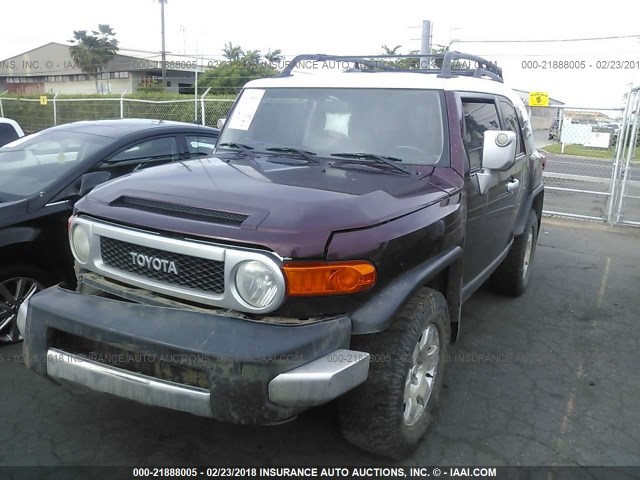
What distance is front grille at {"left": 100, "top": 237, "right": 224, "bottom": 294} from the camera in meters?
2.37

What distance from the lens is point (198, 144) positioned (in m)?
5.47

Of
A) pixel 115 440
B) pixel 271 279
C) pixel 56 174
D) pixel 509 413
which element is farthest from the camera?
pixel 56 174

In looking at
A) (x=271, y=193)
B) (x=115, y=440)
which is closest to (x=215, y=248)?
(x=271, y=193)

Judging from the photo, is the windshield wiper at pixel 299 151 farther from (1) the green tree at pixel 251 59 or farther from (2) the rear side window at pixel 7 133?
(1) the green tree at pixel 251 59

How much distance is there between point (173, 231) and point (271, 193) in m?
0.49

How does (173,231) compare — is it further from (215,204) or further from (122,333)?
(122,333)

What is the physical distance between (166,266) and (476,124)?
2386 mm

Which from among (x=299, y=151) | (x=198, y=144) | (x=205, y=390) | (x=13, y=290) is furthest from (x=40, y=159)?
(x=205, y=390)

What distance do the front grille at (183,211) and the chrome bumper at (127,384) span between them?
713mm

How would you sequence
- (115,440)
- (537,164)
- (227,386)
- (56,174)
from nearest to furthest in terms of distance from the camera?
(227,386) < (115,440) < (56,174) < (537,164)

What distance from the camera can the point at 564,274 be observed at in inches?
245

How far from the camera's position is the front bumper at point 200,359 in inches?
83.7

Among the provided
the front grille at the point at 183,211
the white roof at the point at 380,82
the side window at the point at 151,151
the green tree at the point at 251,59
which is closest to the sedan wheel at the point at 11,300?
the side window at the point at 151,151

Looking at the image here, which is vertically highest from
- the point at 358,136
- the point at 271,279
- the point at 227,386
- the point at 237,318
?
the point at 358,136
